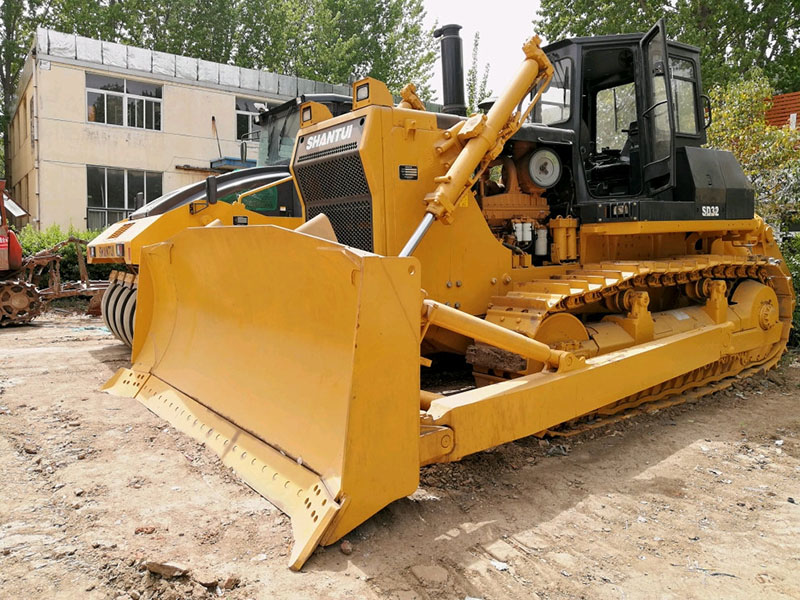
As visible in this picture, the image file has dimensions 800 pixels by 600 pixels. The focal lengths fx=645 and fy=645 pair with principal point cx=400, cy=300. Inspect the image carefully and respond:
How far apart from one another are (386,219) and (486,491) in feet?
6.62

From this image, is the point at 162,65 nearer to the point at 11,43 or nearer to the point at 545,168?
the point at 11,43

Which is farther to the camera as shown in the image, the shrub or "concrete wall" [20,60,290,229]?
"concrete wall" [20,60,290,229]

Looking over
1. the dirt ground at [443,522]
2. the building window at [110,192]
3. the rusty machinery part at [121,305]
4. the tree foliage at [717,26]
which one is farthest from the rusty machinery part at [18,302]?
the tree foliage at [717,26]

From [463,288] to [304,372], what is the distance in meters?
1.82

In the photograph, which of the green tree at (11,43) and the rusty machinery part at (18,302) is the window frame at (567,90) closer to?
the rusty machinery part at (18,302)

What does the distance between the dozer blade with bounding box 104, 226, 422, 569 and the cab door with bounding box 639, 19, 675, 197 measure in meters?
3.45

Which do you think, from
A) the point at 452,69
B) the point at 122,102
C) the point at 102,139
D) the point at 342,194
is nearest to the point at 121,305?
the point at 342,194

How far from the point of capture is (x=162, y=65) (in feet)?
63.7

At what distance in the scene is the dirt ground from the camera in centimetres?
264

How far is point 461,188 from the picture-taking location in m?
4.48

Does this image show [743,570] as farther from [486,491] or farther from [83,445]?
[83,445]

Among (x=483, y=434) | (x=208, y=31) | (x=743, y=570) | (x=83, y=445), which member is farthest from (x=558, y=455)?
(x=208, y=31)

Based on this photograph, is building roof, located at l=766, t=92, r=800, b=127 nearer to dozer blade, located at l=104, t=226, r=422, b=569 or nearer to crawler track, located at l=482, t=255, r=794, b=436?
crawler track, located at l=482, t=255, r=794, b=436

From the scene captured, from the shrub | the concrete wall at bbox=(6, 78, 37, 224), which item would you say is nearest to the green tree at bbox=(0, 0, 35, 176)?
the concrete wall at bbox=(6, 78, 37, 224)
